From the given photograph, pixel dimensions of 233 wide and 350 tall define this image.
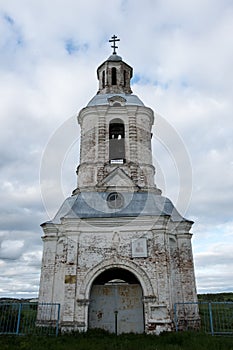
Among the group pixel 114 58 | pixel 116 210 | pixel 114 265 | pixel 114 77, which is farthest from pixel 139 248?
pixel 114 58

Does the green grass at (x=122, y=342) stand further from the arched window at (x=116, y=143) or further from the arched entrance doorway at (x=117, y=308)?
the arched window at (x=116, y=143)

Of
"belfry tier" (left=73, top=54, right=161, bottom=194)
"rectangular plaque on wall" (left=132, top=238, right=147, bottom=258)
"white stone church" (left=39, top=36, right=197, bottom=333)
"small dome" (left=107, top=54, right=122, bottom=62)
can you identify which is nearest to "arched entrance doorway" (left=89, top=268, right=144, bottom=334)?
"white stone church" (left=39, top=36, right=197, bottom=333)

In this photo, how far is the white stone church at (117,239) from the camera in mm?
10820

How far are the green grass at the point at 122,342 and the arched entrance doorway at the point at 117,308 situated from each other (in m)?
2.09

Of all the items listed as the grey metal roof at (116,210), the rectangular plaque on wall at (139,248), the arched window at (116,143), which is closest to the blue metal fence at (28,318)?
the rectangular plaque on wall at (139,248)

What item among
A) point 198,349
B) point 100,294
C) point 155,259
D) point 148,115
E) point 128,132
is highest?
point 148,115

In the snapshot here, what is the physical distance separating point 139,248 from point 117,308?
2.81 meters

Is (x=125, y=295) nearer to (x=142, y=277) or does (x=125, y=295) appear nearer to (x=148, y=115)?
(x=142, y=277)

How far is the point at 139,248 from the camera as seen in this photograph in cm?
1123

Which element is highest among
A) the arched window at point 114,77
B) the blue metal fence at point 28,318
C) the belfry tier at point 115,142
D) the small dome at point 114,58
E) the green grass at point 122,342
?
the small dome at point 114,58

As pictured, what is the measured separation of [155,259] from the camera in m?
11.1

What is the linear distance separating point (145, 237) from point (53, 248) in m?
4.42

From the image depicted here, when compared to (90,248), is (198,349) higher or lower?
lower

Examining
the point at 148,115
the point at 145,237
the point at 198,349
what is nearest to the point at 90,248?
the point at 145,237
